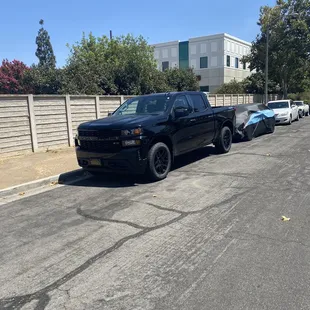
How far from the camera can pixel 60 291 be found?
3.18 m

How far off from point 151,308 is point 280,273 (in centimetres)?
139

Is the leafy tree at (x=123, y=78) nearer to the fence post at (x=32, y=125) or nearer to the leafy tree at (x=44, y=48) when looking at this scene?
the fence post at (x=32, y=125)

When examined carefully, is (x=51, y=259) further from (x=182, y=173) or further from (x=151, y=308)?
(x=182, y=173)

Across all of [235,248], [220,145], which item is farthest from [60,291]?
[220,145]

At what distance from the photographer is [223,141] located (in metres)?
10.3

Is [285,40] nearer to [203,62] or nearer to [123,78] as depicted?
[123,78]

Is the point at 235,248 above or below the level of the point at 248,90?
below

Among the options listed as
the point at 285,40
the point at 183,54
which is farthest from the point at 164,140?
the point at 183,54

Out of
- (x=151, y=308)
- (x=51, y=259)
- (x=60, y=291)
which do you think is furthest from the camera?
(x=51, y=259)

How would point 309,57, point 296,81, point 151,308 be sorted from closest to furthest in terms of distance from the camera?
point 151,308 → point 309,57 → point 296,81

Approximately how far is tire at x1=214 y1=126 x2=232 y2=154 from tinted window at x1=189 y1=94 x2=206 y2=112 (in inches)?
50.5

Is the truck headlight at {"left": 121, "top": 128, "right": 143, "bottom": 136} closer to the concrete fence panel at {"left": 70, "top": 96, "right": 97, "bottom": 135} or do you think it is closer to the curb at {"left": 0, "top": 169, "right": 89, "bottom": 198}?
the curb at {"left": 0, "top": 169, "right": 89, "bottom": 198}

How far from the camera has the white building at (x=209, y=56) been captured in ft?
167

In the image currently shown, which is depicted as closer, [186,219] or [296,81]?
[186,219]
